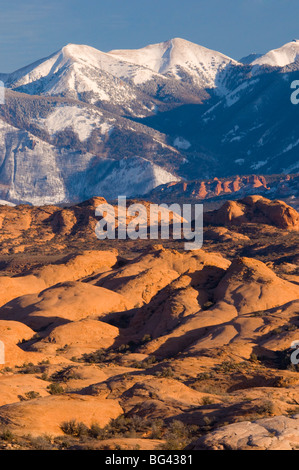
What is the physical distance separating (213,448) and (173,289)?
31.3m

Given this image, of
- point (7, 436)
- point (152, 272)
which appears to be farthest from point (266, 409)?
point (152, 272)

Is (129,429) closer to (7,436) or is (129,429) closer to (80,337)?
(7,436)

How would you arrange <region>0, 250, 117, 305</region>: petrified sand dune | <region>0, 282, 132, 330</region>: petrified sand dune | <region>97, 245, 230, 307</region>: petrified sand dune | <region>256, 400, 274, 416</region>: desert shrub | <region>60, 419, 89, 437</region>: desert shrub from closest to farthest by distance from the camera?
<region>256, 400, 274, 416</region>: desert shrub, <region>60, 419, 89, 437</region>: desert shrub, <region>0, 282, 132, 330</region>: petrified sand dune, <region>97, 245, 230, 307</region>: petrified sand dune, <region>0, 250, 117, 305</region>: petrified sand dune

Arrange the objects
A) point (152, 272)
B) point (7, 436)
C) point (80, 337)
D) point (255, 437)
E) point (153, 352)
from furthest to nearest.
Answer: point (152, 272), point (80, 337), point (153, 352), point (7, 436), point (255, 437)

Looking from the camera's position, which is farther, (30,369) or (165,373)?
(30,369)

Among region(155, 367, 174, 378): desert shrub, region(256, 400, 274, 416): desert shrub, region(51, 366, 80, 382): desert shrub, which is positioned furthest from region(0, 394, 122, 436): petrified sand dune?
region(51, 366, 80, 382): desert shrub

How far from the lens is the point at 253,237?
113062 millimetres

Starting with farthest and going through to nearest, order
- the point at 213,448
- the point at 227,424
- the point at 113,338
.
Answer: the point at 113,338, the point at 227,424, the point at 213,448

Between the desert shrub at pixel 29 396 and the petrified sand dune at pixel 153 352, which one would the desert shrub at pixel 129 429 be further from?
the desert shrub at pixel 29 396

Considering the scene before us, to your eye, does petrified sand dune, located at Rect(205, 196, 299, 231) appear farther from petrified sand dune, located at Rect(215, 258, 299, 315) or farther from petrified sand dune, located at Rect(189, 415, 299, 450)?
petrified sand dune, located at Rect(189, 415, 299, 450)

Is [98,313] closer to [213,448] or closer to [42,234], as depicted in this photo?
[213,448]

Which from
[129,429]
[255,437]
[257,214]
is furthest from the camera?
[257,214]

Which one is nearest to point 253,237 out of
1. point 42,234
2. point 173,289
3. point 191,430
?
point 42,234

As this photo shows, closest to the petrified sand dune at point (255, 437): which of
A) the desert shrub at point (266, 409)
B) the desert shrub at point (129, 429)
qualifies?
the desert shrub at point (266, 409)
